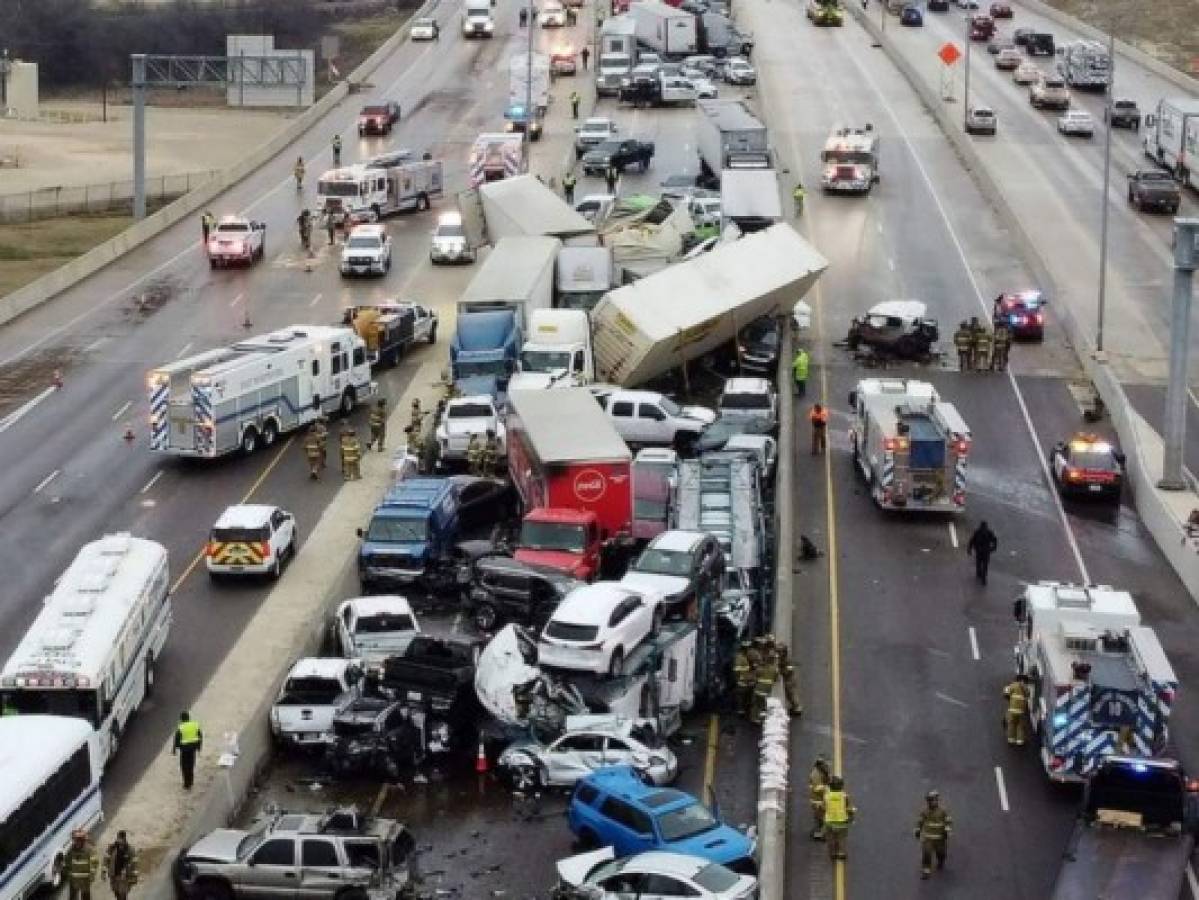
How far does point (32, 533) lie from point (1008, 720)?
67.3 feet

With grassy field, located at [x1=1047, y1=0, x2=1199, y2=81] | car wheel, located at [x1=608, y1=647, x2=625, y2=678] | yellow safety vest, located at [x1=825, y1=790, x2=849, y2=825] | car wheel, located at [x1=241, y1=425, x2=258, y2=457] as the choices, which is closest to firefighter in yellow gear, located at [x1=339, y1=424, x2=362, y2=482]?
car wheel, located at [x1=241, y1=425, x2=258, y2=457]

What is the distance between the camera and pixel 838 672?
40219 millimetres

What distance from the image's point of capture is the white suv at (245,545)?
43438 millimetres

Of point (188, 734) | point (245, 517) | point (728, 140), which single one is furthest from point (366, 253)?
point (188, 734)

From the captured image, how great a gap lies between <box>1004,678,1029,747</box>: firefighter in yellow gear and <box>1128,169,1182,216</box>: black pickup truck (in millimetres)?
48910

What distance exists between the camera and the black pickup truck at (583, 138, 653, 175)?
86375 millimetres

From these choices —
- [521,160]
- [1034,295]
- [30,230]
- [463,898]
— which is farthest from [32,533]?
[30,230]

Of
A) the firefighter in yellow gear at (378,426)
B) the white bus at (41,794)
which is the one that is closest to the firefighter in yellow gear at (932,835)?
the white bus at (41,794)

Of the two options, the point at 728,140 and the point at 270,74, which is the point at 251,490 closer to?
the point at 728,140

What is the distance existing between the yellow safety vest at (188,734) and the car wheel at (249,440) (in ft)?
56.6

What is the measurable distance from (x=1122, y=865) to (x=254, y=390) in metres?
26.8

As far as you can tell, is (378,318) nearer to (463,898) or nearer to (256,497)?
(256,497)

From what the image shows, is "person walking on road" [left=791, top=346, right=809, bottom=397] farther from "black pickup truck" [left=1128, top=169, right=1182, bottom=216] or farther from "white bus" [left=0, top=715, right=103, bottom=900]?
"white bus" [left=0, top=715, right=103, bottom=900]

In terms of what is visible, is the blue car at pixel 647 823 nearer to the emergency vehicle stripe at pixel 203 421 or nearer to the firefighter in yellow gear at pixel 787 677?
the firefighter in yellow gear at pixel 787 677
